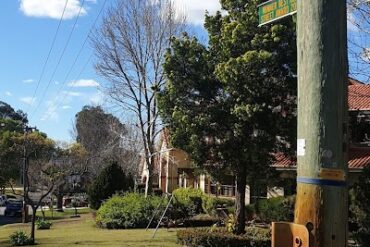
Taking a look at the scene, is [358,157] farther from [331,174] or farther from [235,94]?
[331,174]

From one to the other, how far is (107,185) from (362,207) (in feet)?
88.6

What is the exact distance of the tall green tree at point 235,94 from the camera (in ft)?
58.9

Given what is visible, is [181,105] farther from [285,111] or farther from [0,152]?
[0,152]

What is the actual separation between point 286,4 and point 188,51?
16.2 metres

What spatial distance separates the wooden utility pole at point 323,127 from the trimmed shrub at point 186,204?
27.5 metres

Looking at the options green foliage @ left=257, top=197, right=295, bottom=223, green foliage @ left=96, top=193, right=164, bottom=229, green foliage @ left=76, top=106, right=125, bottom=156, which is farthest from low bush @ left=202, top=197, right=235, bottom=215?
green foliage @ left=76, top=106, right=125, bottom=156

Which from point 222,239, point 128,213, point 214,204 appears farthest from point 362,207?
point 214,204

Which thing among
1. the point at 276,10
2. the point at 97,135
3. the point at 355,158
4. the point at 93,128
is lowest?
the point at 355,158

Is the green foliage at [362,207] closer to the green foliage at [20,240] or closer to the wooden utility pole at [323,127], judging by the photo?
the wooden utility pole at [323,127]

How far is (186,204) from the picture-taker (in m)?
33.8

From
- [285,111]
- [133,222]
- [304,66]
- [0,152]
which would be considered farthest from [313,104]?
[0,152]

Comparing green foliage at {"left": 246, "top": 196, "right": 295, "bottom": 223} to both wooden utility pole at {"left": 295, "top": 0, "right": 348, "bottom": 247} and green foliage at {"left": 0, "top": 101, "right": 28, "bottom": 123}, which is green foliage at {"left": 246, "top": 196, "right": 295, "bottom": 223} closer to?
wooden utility pole at {"left": 295, "top": 0, "right": 348, "bottom": 247}

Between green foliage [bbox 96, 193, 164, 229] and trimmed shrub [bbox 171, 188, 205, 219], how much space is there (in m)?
1.15

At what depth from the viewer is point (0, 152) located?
6906 centimetres
